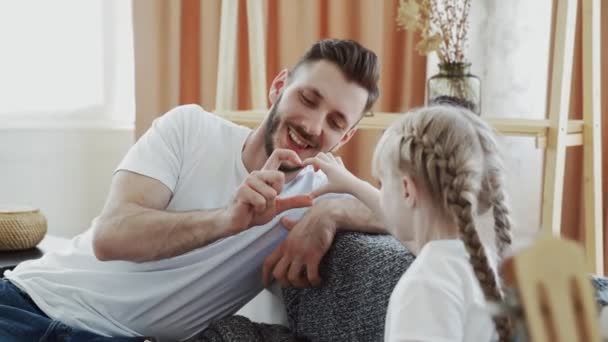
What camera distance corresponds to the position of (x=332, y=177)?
1521 millimetres

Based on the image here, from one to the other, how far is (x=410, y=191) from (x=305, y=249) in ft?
1.57

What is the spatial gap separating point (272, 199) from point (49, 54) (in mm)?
2146

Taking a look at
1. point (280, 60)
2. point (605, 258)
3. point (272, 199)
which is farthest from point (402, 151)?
point (280, 60)

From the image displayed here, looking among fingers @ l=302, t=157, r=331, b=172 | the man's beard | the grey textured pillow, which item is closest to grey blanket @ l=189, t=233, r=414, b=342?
the grey textured pillow

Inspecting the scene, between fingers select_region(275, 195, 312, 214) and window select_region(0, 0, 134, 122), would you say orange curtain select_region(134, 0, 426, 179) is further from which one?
fingers select_region(275, 195, 312, 214)

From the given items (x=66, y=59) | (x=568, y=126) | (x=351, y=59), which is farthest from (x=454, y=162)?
(x=66, y=59)

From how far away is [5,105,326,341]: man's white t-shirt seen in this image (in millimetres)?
1572

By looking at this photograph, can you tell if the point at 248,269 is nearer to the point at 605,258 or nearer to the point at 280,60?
the point at 605,258

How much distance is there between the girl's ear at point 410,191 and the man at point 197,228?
43 cm

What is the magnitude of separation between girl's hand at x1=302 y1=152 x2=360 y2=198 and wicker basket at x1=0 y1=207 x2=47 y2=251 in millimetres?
1098

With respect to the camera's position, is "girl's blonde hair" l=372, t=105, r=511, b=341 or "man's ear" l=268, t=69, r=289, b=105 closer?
"girl's blonde hair" l=372, t=105, r=511, b=341

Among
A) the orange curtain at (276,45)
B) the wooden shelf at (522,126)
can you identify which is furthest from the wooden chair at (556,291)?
the orange curtain at (276,45)

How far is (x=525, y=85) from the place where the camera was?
98.9 inches

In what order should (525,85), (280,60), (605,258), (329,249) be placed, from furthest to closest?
(280,60)
(525,85)
(605,258)
(329,249)
